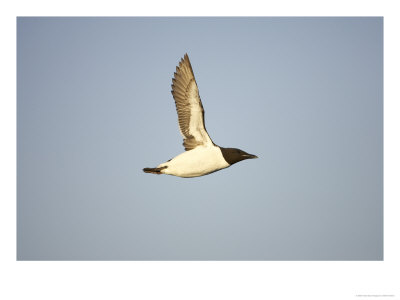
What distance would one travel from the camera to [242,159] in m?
10.4

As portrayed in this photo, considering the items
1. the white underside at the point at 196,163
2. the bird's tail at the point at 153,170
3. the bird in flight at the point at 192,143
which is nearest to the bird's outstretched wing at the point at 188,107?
the bird in flight at the point at 192,143

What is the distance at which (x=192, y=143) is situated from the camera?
1091cm

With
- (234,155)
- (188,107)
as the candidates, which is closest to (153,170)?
(188,107)

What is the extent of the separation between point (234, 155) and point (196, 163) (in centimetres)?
107

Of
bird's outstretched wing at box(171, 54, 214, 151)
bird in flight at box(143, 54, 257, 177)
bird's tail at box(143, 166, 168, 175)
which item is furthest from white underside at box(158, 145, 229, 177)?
bird's outstretched wing at box(171, 54, 214, 151)

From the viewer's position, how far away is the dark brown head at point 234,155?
33.7 ft

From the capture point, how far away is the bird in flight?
33.8 ft

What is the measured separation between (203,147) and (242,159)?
120cm

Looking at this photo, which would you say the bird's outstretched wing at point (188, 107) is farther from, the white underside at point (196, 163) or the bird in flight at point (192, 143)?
the white underside at point (196, 163)
